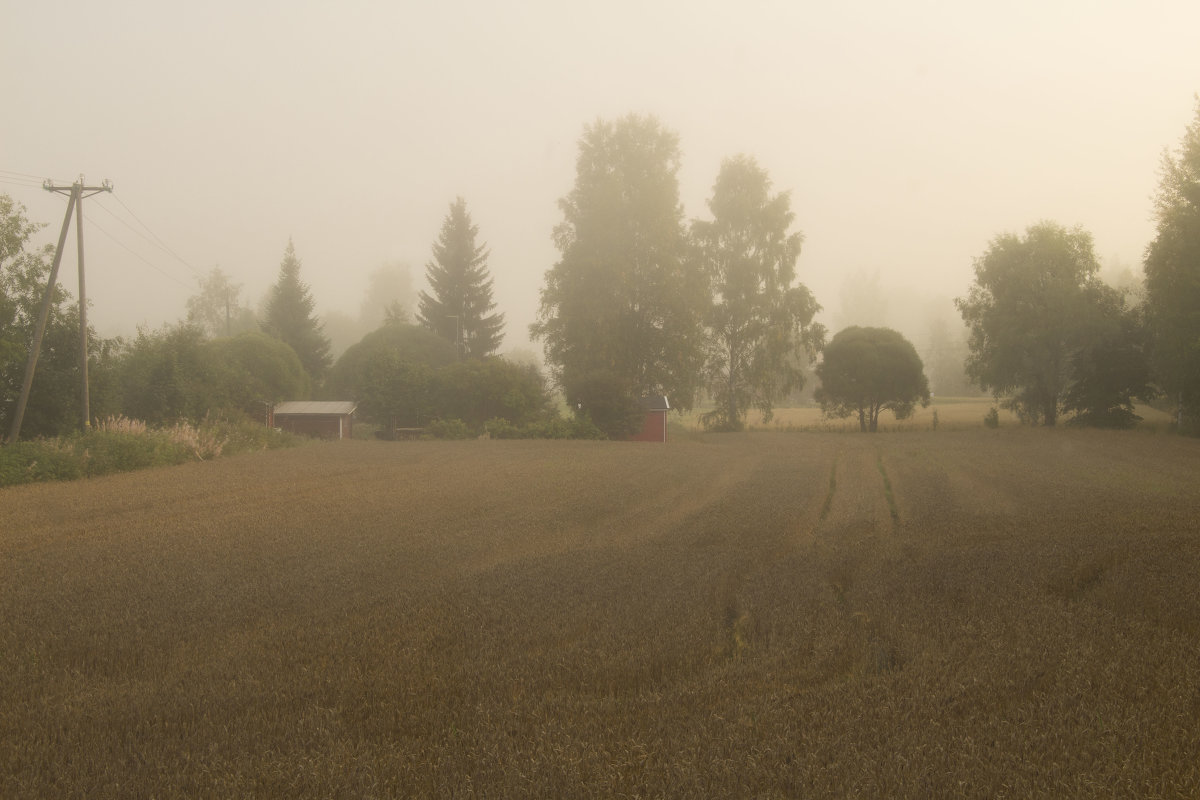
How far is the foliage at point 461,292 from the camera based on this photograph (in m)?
66.1

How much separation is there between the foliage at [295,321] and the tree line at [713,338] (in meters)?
9.95

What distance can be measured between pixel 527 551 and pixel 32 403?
23.4m

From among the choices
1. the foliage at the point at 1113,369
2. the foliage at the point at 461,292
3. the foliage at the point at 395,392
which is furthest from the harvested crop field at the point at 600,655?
the foliage at the point at 461,292

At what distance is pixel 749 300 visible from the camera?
49.6m

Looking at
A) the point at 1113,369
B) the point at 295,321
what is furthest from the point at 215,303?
the point at 1113,369

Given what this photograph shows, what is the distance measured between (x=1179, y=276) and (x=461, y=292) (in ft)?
161

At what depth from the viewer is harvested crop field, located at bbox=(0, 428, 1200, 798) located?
3.87m

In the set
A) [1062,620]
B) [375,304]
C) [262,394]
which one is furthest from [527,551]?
[375,304]

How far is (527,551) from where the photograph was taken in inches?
397

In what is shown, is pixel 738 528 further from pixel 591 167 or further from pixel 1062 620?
pixel 591 167

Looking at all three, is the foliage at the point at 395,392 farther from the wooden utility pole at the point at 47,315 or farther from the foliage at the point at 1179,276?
the foliage at the point at 1179,276

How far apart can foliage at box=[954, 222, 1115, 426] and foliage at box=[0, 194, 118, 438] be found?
45.6 m

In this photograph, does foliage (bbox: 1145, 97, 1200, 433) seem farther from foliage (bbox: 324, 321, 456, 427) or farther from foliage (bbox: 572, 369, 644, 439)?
foliage (bbox: 324, 321, 456, 427)

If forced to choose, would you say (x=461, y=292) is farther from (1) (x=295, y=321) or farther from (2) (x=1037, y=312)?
(2) (x=1037, y=312)
